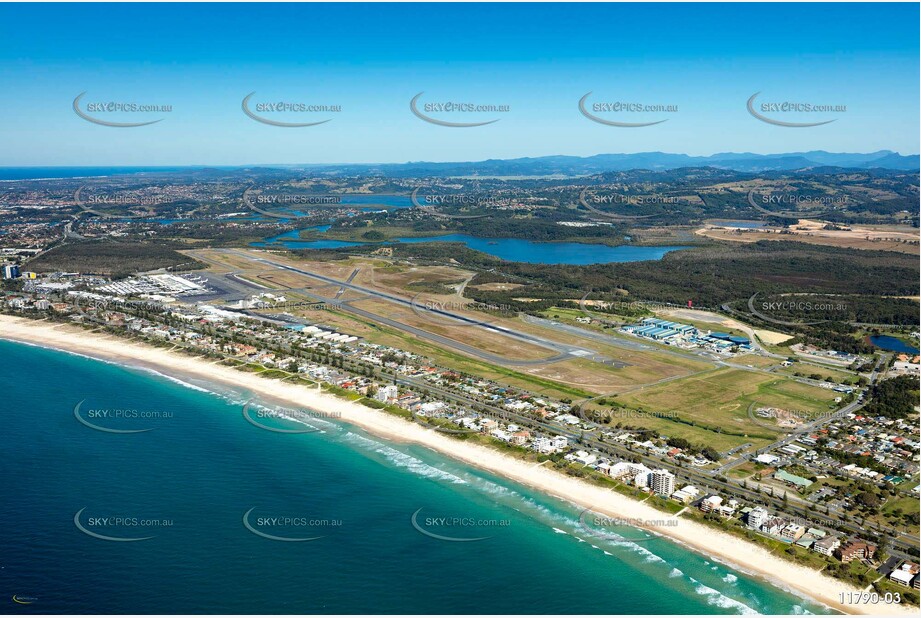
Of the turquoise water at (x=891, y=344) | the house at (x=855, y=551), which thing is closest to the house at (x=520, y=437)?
the house at (x=855, y=551)

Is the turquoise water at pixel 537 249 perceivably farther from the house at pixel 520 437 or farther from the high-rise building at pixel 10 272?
the house at pixel 520 437

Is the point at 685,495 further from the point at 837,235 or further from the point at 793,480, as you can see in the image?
the point at 837,235

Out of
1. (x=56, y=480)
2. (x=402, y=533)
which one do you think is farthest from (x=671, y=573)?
(x=56, y=480)

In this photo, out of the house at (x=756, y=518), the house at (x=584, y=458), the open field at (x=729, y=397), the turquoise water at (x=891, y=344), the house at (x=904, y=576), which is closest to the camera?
the house at (x=904, y=576)

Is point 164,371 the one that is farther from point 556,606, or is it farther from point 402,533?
point 556,606

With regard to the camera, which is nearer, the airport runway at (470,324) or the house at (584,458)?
the house at (584,458)

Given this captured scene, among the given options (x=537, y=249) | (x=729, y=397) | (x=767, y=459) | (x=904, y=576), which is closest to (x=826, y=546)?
(x=904, y=576)

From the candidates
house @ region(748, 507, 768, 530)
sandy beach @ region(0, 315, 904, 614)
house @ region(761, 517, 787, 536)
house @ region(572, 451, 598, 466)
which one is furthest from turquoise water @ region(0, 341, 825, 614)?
house @ region(572, 451, 598, 466)
